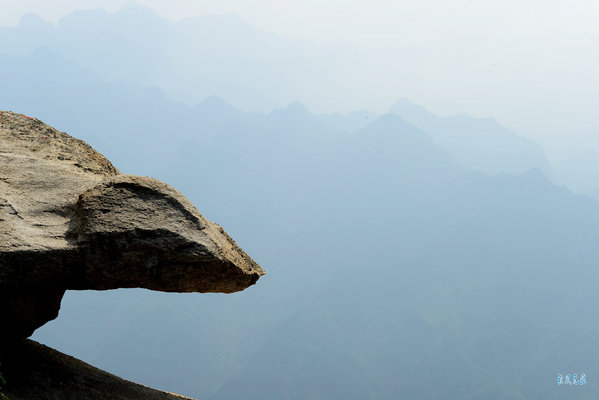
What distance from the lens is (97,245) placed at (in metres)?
10.6

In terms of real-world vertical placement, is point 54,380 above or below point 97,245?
below

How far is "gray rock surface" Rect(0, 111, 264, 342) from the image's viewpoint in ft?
34.7

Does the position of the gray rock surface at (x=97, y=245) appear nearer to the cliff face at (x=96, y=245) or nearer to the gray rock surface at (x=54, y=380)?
the cliff face at (x=96, y=245)

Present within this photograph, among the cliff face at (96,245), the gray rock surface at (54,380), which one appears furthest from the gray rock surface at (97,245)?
the gray rock surface at (54,380)

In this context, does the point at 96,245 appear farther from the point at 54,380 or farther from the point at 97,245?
the point at 54,380

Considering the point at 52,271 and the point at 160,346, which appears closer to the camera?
the point at 52,271

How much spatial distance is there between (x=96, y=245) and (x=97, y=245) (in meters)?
0.02

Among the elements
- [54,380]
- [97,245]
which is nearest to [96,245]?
[97,245]

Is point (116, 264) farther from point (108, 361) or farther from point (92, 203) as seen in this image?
point (108, 361)

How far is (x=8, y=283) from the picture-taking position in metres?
10.5

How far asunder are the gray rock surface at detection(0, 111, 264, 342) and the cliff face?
20 millimetres

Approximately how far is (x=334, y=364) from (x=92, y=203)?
177 metres

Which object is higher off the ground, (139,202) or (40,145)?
(40,145)

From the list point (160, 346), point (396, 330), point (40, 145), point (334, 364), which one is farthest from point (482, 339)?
point (40, 145)
